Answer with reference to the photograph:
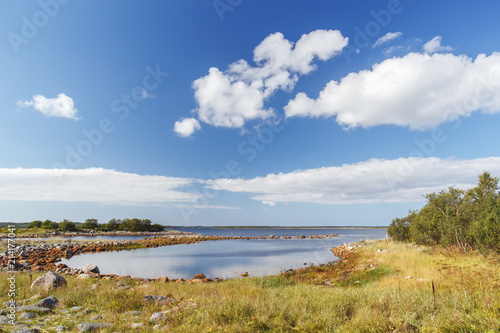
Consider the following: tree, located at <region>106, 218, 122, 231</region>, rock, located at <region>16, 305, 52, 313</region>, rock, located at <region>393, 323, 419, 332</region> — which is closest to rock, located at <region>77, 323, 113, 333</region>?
rock, located at <region>16, 305, 52, 313</region>

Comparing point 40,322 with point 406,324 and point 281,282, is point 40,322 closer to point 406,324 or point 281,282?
point 406,324

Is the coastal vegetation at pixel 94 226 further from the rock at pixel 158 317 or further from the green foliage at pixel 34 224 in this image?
the rock at pixel 158 317

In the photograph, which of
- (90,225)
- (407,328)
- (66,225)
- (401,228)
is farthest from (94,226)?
(407,328)

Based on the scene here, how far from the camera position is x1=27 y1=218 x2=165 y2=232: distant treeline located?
96.4m

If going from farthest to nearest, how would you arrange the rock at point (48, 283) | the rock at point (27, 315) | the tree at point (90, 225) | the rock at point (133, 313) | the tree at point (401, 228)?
the tree at point (90, 225) < the tree at point (401, 228) < the rock at point (48, 283) < the rock at point (133, 313) < the rock at point (27, 315)

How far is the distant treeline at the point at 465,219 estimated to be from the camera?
15.8 m

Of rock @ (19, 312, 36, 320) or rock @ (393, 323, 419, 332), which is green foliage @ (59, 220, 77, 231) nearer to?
rock @ (19, 312, 36, 320)

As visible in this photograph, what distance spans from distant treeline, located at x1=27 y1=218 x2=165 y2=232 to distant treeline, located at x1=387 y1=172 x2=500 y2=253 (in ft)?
372

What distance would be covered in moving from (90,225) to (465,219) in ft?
434

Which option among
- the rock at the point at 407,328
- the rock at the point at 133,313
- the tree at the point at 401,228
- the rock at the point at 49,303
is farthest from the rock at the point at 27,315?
the tree at the point at 401,228

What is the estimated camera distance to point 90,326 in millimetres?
6082

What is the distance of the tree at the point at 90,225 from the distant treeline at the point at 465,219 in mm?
126556

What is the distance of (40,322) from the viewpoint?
674 cm

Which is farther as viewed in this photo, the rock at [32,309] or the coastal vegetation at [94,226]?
the coastal vegetation at [94,226]
